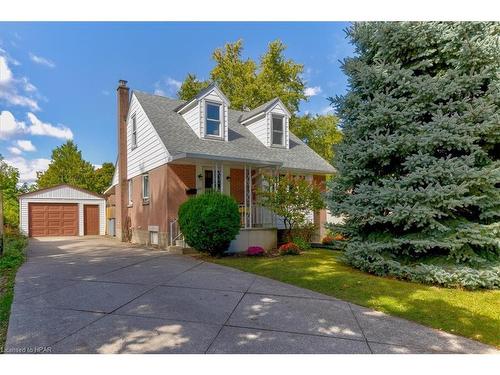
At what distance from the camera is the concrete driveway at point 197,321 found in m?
3.18

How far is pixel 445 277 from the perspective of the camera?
565 cm

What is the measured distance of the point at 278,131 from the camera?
1458 centimetres

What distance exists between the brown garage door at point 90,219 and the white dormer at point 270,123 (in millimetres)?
11490

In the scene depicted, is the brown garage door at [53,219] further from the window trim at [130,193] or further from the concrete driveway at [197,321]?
the concrete driveway at [197,321]

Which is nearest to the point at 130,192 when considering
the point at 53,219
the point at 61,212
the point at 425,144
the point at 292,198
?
the point at 61,212

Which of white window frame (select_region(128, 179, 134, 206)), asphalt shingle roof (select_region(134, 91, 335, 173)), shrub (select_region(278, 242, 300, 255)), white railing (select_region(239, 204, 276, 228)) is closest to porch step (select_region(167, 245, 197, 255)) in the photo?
white railing (select_region(239, 204, 276, 228))

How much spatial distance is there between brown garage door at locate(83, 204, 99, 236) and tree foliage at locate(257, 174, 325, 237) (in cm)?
1360

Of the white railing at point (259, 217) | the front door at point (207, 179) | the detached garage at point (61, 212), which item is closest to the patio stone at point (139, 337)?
the white railing at point (259, 217)

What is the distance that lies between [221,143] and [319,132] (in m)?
17.5

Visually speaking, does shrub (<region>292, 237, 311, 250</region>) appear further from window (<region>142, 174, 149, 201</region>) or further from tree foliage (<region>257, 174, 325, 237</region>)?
window (<region>142, 174, 149, 201</region>)

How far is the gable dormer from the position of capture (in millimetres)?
12023

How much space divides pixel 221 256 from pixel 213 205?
63.2 inches

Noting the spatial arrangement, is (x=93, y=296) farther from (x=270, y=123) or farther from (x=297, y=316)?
(x=270, y=123)
